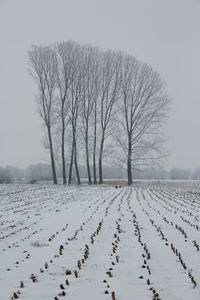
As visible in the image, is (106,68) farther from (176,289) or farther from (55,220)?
(176,289)

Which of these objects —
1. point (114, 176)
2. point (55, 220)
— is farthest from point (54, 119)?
point (114, 176)

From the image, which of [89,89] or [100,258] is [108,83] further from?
[100,258]

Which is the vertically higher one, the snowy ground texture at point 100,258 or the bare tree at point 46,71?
the bare tree at point 46,71

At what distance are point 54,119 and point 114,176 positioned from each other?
324ft

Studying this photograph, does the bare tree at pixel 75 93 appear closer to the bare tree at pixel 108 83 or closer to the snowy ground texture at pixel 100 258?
the bare tree at pixel 108 83

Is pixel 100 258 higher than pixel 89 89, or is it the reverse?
pixel 89 89

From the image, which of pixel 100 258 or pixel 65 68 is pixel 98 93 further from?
pixel 100 258

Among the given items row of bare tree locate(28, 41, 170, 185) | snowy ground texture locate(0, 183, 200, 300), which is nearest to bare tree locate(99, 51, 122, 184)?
row of bare tree locate(28, 41, 170, 185)

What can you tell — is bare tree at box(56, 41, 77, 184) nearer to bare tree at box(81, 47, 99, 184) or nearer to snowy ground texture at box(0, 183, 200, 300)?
bare tree at box(81, 47, 99, 184)

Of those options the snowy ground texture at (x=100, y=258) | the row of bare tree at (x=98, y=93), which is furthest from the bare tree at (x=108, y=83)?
the snowy ground texture at (x=100, y=258)

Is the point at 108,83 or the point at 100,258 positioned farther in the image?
the point at 108,83

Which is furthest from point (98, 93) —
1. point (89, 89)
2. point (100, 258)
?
point (100, 258)

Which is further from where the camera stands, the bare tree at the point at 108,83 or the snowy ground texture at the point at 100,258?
the bare tree at the point at 108,83

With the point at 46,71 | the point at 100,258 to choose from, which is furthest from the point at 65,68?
the point at 100,258
